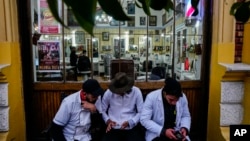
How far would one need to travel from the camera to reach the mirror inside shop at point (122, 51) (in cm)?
332

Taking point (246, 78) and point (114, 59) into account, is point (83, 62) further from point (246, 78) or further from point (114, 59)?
point (246, 78)

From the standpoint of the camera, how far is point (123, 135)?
2.93m

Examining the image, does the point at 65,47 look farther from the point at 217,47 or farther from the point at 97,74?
the point at 217,47

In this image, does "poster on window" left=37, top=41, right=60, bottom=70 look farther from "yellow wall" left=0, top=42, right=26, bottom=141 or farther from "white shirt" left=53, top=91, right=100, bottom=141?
"white shirt" left=53, top=91, right=100, bottom=141

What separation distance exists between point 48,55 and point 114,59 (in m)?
0.81

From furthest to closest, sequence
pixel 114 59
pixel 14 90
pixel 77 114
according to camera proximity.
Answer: pixel 114 59, pixel 14 90, pixel 77 114

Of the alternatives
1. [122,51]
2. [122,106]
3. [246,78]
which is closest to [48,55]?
[122,51]

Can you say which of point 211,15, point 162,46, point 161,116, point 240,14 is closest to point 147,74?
point 162,46

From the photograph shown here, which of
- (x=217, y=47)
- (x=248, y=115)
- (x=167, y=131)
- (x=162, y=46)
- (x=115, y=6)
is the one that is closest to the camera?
(x=115, y=6)

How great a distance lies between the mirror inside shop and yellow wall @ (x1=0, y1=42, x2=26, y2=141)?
0.90 feet

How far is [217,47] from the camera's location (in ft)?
10.3

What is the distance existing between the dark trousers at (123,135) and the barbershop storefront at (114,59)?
2.25ft

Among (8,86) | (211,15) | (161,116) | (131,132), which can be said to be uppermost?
(211,15)

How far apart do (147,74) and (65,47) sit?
105 centimetres
